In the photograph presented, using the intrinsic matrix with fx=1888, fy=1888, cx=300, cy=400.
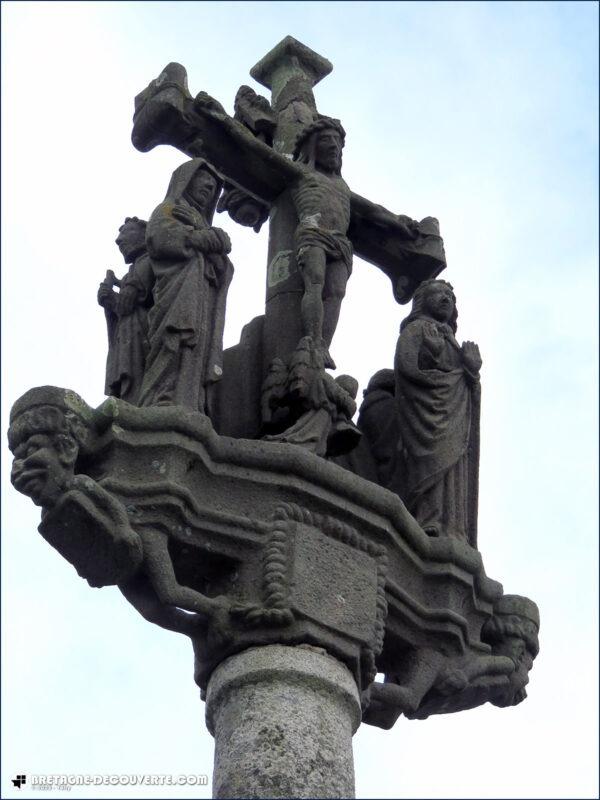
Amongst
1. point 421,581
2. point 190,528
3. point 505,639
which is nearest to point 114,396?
point 190,528

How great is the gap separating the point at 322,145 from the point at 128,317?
2.02m

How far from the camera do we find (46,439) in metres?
9.33

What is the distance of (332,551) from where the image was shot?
9672 millimetres

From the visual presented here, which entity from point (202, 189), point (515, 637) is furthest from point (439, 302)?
point (515, 637)

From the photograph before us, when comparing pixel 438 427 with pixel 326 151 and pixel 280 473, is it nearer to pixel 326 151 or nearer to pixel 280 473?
pixel 280 473

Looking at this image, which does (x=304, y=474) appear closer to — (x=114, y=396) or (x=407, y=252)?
(x=114, y=396)

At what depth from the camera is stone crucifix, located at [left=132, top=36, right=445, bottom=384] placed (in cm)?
1115

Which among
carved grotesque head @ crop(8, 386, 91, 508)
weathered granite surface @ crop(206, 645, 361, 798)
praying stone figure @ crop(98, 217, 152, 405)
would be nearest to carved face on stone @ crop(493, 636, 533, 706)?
weathered granite surface @ crop(206, 645, 361, 798)

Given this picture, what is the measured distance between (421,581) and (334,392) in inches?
45.3

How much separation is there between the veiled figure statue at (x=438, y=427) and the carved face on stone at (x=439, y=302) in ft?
0.23

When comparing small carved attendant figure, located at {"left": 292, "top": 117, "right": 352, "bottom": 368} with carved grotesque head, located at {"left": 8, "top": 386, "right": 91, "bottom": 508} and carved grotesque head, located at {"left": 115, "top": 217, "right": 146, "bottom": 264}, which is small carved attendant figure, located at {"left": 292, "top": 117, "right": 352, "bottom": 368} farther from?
carved grotesque head, located at {"left": 8, "top": 386, "right": 91, "bottom": 508}

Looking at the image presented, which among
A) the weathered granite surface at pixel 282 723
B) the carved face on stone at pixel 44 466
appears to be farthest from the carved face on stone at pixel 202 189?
the weathered granite surface at pixel 282 723

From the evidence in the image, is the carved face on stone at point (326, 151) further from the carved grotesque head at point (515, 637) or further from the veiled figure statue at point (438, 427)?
the carved grotesque head at point (515, 637)

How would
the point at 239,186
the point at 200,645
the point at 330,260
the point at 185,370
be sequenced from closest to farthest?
the point at 200,645 < the point at 185,370 < the point at 330,260 < the point at 239,186
